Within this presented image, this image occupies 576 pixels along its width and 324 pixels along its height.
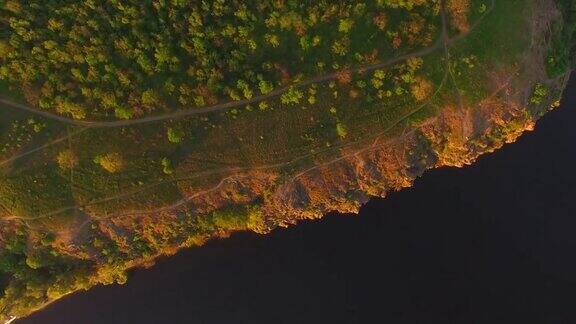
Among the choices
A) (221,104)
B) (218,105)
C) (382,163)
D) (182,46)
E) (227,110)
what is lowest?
(382,163)

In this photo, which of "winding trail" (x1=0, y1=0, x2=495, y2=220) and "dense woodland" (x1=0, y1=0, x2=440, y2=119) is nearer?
"dense woodland" (x1=0, y1=0, x2=440, y2=119)

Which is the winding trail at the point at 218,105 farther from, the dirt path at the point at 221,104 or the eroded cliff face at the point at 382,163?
the eroded cliff face at the point at 382,163

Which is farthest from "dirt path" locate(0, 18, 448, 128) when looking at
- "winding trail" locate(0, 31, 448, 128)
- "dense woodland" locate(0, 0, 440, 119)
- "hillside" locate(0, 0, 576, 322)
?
"dense woodland" locate(0, 0, 440, 119)

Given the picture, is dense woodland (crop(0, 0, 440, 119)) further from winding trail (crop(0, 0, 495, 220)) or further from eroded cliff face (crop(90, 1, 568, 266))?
eroded cliff face (crop(90, 1, 568, 266))

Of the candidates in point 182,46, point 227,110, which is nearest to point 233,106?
point 227,110

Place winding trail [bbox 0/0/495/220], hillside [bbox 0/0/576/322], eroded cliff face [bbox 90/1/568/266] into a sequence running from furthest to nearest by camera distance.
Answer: eroded cliff face [bbox 90/1/568/266] < winding trail [bbox 0/0/495/220] < hillside [bbox 0/0/576/322]

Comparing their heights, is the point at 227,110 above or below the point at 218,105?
below

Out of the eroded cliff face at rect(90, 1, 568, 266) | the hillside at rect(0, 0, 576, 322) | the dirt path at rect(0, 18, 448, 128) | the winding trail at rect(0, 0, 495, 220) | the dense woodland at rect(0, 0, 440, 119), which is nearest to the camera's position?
the dense woodland at rect(0, 0, 440, 119)

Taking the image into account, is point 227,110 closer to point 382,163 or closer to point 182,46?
point 182,46

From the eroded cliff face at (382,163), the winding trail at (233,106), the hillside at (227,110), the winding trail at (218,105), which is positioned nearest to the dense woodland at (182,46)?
the hillside at (227,110)
